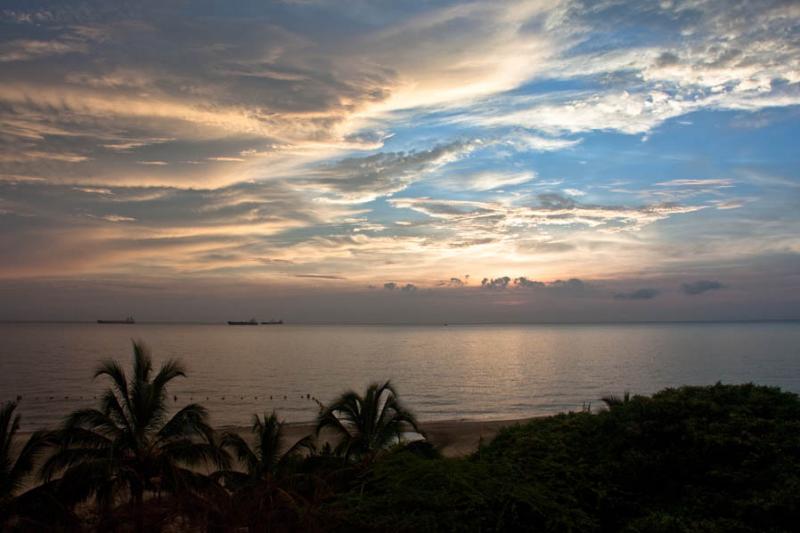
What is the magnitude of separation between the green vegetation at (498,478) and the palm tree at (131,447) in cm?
4

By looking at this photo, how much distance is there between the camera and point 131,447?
17.1m

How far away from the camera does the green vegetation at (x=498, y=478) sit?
35.7 ft

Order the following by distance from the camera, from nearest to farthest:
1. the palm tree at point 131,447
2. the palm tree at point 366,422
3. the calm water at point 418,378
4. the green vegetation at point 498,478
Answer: the green vegetation at point 498,478
the palm tree at point 131,447
the palm tree at point 366,422
the calm water at point 418,378

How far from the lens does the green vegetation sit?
10.9 meters

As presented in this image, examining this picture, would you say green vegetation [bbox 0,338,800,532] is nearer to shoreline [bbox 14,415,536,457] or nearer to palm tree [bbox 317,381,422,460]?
palm tree [bbox 317,381,422,460]

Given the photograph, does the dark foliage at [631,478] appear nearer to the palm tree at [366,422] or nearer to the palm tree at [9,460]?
the palm tree at [366,422]

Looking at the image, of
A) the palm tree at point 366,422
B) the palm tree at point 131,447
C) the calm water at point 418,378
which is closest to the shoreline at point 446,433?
the calm water at point 418,378

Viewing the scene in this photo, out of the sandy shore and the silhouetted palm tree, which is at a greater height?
the silhouetted palm tree

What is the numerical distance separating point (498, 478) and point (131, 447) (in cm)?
1073

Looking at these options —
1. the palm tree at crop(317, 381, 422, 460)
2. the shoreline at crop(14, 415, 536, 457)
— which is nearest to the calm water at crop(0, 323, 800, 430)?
the shoreline at crop(14, 415, 536, 457)

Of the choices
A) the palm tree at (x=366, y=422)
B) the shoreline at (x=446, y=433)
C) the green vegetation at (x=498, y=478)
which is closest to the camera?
the green vegetation at (x=498, y=478)

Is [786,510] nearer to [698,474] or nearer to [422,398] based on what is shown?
[698,474]

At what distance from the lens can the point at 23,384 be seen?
74875mm

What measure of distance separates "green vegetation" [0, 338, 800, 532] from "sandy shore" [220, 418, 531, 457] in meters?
23.3
